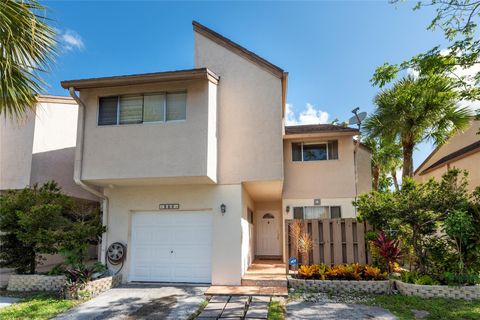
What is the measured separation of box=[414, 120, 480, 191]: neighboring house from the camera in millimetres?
16031

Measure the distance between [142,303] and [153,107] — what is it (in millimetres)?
6013

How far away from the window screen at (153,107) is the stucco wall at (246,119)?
1.99 m

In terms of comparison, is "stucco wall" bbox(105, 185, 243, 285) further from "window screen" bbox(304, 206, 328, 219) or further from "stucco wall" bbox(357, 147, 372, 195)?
"stucco wall" bbox(357, 147, 372, 195)

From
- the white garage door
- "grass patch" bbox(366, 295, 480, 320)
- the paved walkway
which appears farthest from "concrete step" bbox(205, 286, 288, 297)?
the paved walkway

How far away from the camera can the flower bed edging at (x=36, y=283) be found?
1055 centimetres

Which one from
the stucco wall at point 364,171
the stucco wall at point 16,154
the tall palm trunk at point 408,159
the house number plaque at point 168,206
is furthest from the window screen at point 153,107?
the tall palm trunk at point 408,159

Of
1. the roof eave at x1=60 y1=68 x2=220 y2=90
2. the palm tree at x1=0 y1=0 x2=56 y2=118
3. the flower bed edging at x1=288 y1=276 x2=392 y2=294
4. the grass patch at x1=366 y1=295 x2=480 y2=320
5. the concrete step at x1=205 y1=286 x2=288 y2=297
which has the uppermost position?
the roof eave at x1=60 y1=68 x2=220 y2=90

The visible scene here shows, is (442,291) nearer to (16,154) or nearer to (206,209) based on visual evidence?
(206,209)

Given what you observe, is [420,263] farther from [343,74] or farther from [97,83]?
[97,83]

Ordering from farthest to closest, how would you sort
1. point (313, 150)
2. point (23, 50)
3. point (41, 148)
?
point (313, 150) < point (41, 148) < point (23, 50)

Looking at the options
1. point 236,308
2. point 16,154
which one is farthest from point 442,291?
point 16,154

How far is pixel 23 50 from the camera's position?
19.6ft

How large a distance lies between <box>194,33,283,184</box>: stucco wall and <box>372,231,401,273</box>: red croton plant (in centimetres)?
372

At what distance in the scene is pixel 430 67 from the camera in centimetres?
967
